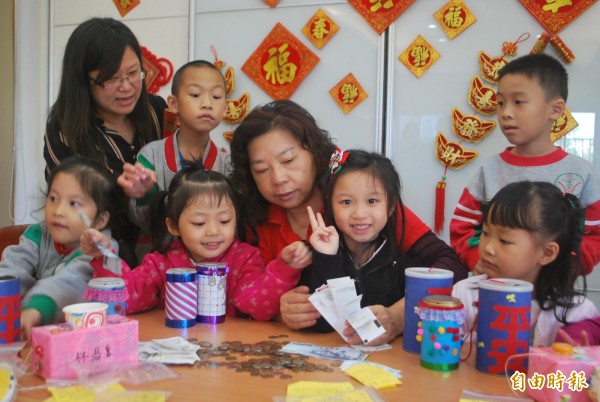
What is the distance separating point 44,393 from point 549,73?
1947 millimetres

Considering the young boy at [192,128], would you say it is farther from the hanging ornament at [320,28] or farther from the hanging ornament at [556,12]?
the hanging ornament at [556,12]

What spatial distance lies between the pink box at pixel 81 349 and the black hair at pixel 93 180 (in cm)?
61

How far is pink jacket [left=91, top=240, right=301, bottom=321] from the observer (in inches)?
57.7

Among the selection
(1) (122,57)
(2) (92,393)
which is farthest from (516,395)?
(1) (122,57)

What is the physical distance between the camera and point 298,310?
1.37 m

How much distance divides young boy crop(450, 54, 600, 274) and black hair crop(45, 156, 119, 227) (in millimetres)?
1172

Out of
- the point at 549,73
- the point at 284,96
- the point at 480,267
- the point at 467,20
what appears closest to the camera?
the point at 480,267

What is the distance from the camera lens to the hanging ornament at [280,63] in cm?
Result: 360

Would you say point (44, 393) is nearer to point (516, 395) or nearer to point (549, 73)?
point (516, 395)

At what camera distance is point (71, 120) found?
1910 millimetres

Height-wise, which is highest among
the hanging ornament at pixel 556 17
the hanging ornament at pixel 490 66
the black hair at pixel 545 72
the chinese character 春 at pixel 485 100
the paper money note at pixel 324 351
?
the hanging ornament at pixel 556 17

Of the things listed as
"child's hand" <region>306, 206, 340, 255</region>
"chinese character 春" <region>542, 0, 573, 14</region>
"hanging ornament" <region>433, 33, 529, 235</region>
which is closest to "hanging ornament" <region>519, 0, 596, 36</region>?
"chinese character 春" <region>542, 0, 573, 14</region>

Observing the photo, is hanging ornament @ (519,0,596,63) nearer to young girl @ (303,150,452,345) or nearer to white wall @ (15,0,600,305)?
white wall @ (15,0,600,305)

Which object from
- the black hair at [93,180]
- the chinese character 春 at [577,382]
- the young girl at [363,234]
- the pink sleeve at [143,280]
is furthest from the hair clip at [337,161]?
the chinese character 春 at [577,382]
